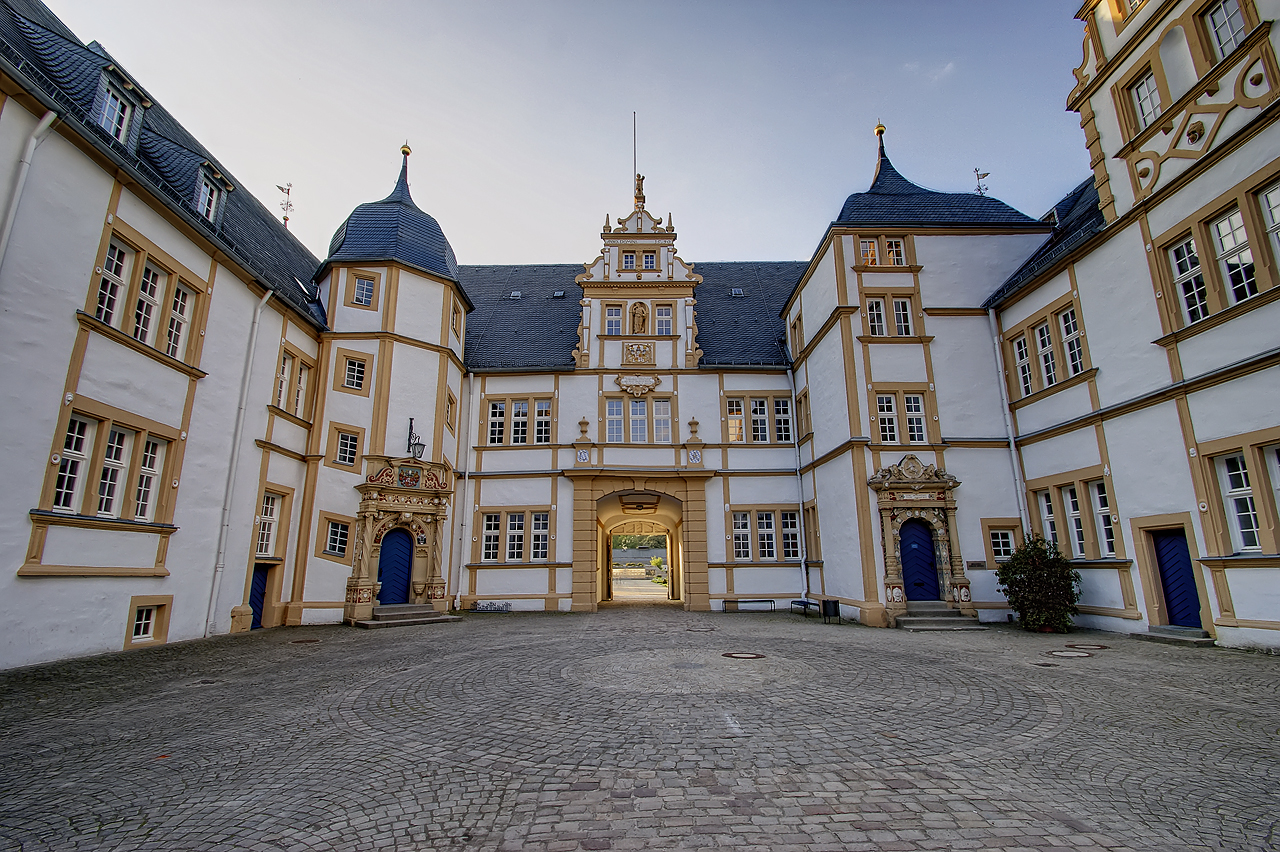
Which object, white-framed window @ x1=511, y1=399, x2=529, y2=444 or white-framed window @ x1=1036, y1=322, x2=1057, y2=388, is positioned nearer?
white-framed window @ x1=1036, y1=322, x2=1057, y2=388

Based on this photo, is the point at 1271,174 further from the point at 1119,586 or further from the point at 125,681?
the point at 125,681

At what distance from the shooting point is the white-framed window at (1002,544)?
17.0 metres

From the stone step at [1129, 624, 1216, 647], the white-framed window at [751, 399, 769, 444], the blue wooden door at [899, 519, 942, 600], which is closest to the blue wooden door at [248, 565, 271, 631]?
the white-framed window at [751, 399, 769, 444]

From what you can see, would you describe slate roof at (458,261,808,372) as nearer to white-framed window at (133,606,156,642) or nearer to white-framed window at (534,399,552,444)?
white-framed window at (534,399,552,444)

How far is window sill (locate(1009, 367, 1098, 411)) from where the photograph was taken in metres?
14.7

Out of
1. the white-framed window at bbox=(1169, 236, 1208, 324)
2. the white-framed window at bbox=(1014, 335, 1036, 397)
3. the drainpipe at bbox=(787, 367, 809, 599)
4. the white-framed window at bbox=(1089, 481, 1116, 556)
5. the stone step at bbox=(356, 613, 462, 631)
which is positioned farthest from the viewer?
the drainpipe at bbox=(787, 367, 809, 599)

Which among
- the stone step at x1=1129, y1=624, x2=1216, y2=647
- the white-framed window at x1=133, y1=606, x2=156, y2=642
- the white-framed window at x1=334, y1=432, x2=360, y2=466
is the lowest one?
the stone step at x1=1129, y1=624, x2=1216, y2=647

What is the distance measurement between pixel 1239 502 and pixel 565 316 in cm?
2064

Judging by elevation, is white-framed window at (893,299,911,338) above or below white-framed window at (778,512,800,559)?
above

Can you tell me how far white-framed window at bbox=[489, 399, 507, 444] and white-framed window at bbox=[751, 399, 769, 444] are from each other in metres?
9.06

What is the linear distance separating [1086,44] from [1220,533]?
39.1 ft

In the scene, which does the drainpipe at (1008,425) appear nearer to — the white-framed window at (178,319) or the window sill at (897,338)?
the window sill at (897,338)

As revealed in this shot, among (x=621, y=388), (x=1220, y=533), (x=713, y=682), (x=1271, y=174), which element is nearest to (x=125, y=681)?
(x=713, y=682)

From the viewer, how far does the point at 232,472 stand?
14.4 m
